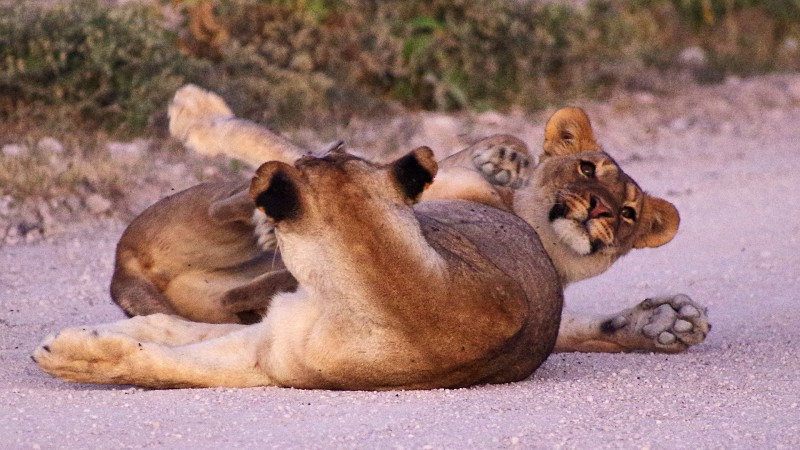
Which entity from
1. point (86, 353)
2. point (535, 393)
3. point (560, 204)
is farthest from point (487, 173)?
point (86, 353)

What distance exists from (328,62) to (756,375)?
5.95 m

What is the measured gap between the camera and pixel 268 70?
952 cm

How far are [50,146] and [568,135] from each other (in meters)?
3.44

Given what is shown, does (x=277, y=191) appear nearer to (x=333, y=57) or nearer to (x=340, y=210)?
(x=340, y=210)

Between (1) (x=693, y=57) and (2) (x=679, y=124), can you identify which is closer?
(2) (x=679, y=124)

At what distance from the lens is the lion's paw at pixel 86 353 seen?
4.07m

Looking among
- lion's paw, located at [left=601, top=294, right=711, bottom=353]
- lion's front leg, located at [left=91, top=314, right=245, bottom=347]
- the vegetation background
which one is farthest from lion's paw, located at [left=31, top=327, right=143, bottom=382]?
the vegetation background

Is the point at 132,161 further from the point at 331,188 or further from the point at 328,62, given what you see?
the point at 331,188

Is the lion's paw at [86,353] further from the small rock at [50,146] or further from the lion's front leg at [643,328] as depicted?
the small rock at [50,146]

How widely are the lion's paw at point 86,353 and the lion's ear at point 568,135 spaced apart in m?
2.28

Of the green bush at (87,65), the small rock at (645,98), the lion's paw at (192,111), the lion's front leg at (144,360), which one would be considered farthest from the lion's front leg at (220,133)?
the small rock at (645,98)

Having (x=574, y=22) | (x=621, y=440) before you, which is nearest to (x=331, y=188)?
(x=621, y=440)

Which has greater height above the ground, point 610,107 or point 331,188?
point 331,188

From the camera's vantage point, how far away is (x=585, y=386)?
14.3 ft
